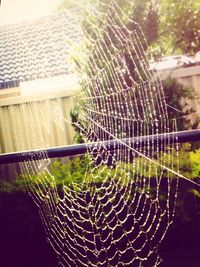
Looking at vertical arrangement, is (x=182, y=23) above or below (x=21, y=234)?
above

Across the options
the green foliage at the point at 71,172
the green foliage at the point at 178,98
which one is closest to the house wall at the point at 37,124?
the green foliage at the point at 71,172

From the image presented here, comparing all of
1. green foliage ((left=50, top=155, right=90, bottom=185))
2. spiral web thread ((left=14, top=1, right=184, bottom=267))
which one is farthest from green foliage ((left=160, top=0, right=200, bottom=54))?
green foliage ((left=50, top=155, right=90, bottom=185))

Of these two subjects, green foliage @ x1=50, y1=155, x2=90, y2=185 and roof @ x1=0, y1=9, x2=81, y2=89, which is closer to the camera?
green foliage @ x1=50, y1=155, x2=90, y2=185

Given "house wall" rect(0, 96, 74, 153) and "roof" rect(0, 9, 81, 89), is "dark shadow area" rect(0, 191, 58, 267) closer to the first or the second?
"house wall" rect(0, 96, 74, 153)

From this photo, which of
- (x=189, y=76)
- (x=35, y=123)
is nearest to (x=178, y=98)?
(x=189, y=76)

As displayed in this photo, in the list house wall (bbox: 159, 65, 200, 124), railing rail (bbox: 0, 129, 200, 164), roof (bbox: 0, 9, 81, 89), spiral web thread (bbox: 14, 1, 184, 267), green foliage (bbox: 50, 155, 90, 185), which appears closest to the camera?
railing rail (bbox: 0, 129, 200, 164)

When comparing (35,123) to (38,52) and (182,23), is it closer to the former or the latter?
(38,52)

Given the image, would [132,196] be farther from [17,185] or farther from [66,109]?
[66,109]

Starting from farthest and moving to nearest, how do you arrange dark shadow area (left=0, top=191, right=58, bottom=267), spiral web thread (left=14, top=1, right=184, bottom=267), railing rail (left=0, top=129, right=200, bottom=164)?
dark shadow area (left=0, top=191, right=58, bottom=267), spiral web thread (left=14, top=1, right=184, bottom=267), railing rail (left=0, top=129, right=200, bottom=164)

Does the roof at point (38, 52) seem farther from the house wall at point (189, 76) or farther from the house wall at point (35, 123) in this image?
the house wall at point (189, 76)

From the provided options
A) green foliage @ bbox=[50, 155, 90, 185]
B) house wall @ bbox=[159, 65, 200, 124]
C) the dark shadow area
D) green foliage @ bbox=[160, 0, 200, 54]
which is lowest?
the dark shadow area

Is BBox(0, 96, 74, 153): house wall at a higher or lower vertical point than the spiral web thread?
higher
